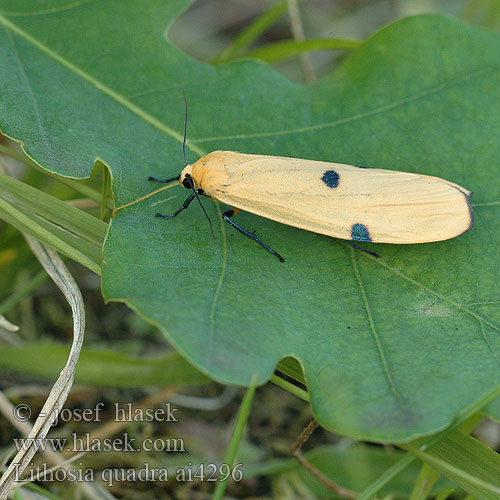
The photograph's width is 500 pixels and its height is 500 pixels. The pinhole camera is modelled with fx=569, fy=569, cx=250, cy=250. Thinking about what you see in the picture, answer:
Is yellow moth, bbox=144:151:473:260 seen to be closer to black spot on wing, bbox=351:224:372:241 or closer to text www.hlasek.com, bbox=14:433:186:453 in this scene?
black spot on wing, bbox=351:224:372:241

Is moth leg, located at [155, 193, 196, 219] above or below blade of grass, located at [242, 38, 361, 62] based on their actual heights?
below

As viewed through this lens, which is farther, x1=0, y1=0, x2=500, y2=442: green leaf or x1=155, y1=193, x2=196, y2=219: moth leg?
x1=155, y1=193, x2=196, y2=219: moth leg

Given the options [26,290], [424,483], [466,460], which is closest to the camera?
[466,460]

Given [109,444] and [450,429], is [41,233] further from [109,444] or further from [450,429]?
[450,429]

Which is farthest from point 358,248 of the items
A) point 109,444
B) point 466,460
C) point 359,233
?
point 109,444

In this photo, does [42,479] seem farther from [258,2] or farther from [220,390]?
[258,2]

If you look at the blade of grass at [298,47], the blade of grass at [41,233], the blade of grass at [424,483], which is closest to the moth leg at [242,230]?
the blade of grass at [41,233]

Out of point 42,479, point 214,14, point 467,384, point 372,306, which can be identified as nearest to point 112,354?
point 42,479

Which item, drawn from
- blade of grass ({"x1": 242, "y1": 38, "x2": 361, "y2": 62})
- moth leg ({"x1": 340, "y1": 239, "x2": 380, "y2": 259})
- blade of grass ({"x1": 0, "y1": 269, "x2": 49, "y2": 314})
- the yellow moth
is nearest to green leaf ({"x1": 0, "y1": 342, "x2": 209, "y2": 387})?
blade of grass ({"x1": 0, "y1": 269, "x2": 49, "y2": 314})
